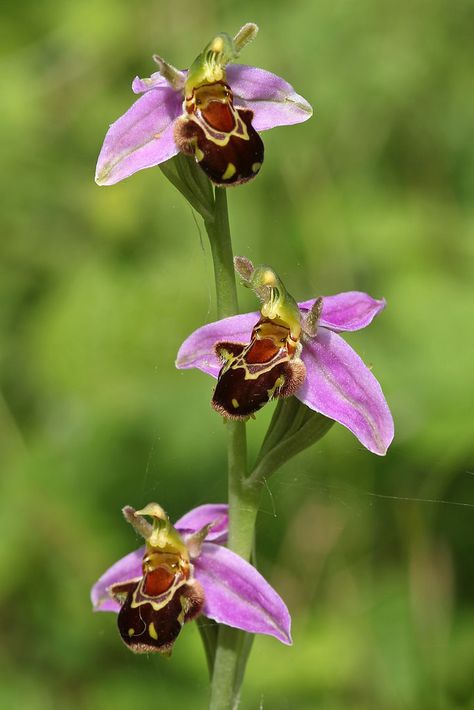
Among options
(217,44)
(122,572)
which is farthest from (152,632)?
(217,44)

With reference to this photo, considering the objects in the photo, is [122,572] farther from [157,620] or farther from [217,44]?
[217,44]

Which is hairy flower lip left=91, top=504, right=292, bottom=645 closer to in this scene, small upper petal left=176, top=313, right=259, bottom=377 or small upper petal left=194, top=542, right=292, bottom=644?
small upper petal left=194, top=542, right=292, bottom=644

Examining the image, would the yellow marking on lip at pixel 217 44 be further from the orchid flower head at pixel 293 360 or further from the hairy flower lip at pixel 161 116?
the orchid flower head at pixel 293 360

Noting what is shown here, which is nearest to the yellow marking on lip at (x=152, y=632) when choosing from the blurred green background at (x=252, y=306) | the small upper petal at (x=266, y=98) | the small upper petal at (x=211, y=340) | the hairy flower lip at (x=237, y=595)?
the hairy flower lip at (x=237, y=595)

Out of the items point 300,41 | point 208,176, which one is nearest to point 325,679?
point 208,176

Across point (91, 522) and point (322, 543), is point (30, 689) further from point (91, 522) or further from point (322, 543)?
point (322, 543)

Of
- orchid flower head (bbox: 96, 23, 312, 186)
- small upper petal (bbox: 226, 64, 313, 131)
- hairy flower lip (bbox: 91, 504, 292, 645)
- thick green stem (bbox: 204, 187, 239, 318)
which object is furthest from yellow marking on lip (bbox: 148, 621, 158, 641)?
small upper petal (bbox: 226, 64, 313, 131)

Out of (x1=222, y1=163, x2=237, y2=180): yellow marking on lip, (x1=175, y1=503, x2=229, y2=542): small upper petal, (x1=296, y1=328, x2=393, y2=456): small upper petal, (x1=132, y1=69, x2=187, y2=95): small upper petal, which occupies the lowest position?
(x1=175, y1=503, x2=229, y2=542): small upper petal
